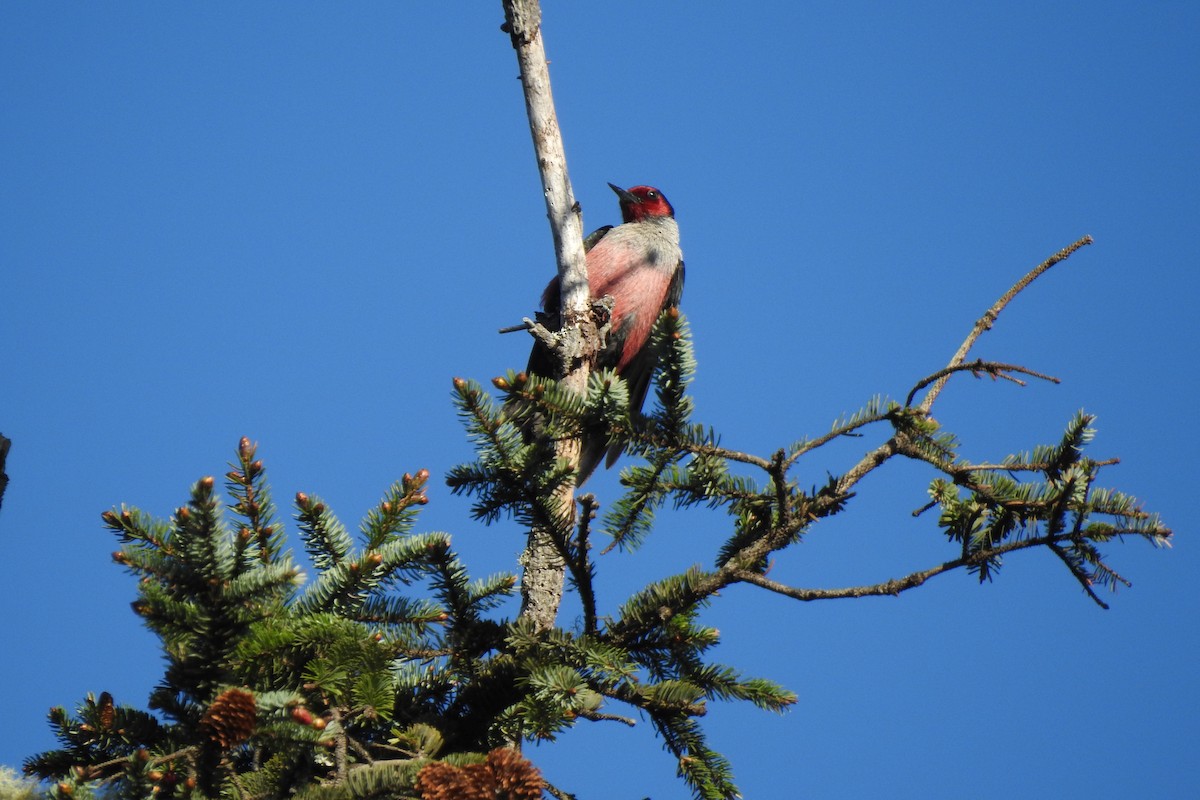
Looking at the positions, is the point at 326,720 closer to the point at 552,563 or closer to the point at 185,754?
the point at 185,754

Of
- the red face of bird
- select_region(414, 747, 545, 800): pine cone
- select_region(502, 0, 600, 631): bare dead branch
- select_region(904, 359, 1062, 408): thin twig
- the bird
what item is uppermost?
the red face of bird

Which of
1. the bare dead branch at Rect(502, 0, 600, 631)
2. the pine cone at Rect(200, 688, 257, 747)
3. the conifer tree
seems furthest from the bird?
the pine cone at Rect(200, 688, 257, 747)

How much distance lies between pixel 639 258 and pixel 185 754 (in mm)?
5233

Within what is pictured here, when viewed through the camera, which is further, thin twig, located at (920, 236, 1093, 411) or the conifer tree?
thin twig, located at (920, 236, 1093, 411)

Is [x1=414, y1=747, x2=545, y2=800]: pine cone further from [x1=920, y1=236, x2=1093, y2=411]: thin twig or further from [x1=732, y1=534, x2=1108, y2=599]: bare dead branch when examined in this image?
[x1=920, y1=236, x2=1093, y2=411]: thin twig

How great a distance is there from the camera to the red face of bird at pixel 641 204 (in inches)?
307

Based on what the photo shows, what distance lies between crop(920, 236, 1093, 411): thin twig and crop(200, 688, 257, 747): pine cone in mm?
1764

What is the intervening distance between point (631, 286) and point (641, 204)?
1.36 meters

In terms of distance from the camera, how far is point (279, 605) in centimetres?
235

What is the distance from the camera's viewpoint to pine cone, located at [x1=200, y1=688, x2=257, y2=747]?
1.98m

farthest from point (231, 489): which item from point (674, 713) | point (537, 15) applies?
point (537, 15)

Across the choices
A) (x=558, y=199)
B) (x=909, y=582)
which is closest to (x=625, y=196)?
(x=558, y=199)

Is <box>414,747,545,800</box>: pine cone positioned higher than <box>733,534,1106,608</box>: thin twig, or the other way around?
<box>733,534,1106,608</box>: thin twig

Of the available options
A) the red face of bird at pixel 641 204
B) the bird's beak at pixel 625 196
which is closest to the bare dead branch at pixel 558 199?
the red face of bird at pixel 641 204
